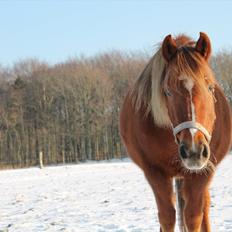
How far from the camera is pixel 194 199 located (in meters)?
3.30

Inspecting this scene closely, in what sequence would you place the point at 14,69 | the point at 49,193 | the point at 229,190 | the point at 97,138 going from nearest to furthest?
the point at 229,190
the point at 49,193
the point at 97,138
the point at 14,69

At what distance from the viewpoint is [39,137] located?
34.8 meters

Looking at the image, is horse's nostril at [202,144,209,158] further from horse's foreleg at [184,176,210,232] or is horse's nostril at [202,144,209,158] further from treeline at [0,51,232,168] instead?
treeline at [0,51,232,168]

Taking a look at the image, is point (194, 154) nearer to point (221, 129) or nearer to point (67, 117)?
point (221, 129)

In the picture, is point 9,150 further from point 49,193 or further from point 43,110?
point 49,193

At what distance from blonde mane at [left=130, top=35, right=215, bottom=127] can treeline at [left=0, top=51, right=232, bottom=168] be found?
30107 mm

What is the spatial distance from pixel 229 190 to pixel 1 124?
95.4 feet

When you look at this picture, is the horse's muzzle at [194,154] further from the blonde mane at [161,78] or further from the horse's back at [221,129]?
the horse's back at [221,129]

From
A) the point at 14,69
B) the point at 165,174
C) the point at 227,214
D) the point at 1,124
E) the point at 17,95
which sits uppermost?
the point at 14,69

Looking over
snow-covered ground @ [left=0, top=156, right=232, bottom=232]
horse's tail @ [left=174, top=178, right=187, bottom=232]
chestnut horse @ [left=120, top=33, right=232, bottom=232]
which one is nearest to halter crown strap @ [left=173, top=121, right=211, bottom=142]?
chestnut horse @ [left=120, top=33, right=232, bottom=232]

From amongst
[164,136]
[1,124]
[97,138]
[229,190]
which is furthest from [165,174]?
[1,124]

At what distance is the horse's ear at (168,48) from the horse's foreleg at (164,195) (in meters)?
1.04

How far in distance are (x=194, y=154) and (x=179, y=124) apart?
0.91 feet

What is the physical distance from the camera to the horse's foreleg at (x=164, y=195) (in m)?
3.37
